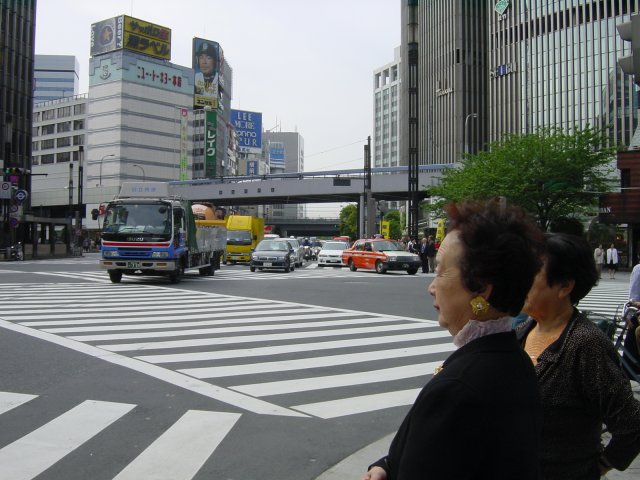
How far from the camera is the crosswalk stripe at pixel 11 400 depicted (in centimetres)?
571

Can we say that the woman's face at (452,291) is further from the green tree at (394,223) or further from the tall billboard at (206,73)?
the tall billboard at (206,73)

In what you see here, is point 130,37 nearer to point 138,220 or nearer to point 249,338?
point 138,220

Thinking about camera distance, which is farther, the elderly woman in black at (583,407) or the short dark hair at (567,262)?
the short dark hair at (567,262)

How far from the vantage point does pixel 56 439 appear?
15.8ft

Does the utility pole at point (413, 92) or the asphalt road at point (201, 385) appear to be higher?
the utility pole at point (413, 92)

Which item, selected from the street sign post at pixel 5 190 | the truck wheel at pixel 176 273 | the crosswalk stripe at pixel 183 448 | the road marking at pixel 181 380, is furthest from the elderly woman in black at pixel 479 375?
the street sign post at pixel 5 190

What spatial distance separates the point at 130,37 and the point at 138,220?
88.9 m

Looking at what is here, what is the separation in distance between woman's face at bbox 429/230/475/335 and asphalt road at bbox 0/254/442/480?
2898 mm

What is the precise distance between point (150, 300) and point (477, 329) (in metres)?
14.6

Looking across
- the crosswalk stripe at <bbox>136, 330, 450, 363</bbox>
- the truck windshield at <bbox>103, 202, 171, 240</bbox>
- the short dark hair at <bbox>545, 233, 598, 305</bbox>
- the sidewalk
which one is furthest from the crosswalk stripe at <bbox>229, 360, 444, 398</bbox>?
the truck windshield at <bbox>103, 202, 171, 240</bbox>

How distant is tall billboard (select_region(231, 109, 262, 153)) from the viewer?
14888cm

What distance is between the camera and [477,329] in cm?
164

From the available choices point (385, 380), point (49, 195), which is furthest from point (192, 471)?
point (49, 195)

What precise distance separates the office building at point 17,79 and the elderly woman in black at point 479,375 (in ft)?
198
